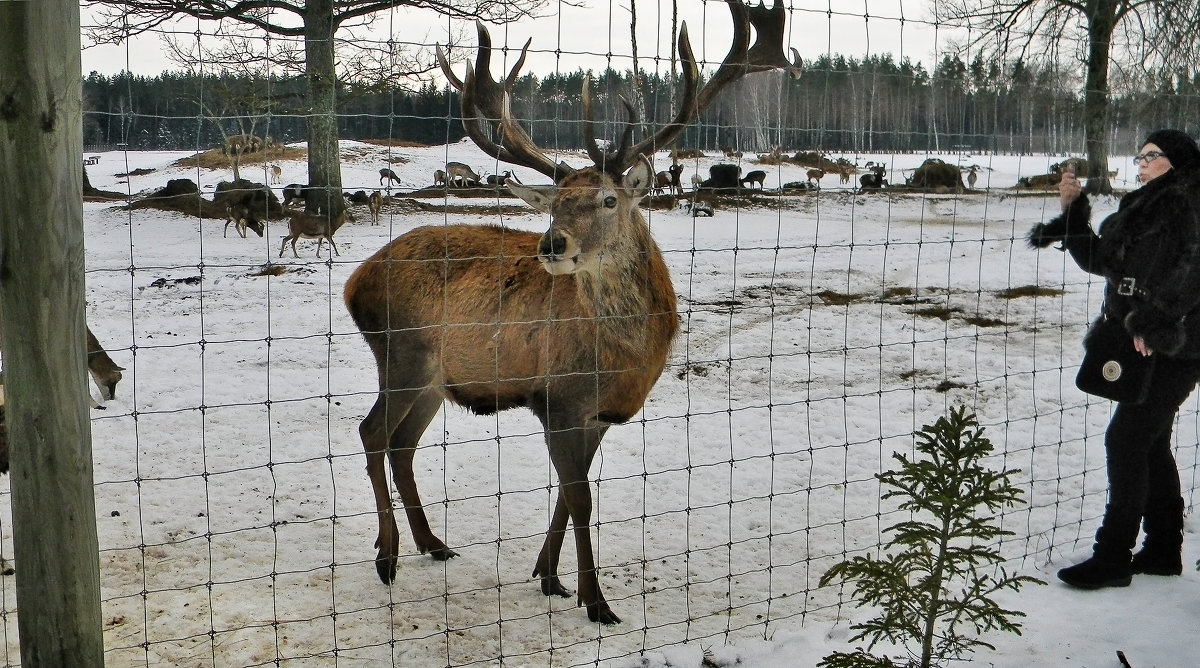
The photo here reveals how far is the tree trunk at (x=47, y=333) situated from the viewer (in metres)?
2.43

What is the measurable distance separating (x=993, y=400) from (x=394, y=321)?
187 inches

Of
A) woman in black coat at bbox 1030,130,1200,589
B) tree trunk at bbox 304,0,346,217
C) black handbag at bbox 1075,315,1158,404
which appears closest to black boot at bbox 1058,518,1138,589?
woman in black coat at bbox 1030,130,1200,589

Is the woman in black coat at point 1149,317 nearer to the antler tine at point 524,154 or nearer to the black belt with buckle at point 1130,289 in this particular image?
the black belt with buckle at point 1130,289

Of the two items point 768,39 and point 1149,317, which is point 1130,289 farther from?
point 768,39

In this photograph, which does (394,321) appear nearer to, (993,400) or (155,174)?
(993,400)

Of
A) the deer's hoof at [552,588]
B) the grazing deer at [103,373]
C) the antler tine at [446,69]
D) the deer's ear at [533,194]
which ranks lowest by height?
the deer's hoof at [552,588]

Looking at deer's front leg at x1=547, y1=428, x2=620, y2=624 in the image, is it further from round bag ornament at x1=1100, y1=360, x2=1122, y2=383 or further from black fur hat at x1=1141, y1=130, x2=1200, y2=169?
black fur hat at x1=1141, y1=130, x2=1200, y2=169

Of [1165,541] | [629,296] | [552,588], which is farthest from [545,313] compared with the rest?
[1165,541]

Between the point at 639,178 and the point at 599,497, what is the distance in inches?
63.1

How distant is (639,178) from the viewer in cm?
428

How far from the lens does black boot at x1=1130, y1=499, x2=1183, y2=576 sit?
4.46m

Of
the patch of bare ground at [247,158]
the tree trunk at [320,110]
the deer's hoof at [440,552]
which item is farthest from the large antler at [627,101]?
the patch of bare ground at [247,158]

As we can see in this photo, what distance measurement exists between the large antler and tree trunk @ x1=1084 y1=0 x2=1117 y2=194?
1.81 metres

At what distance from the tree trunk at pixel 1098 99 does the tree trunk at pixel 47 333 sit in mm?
4588
